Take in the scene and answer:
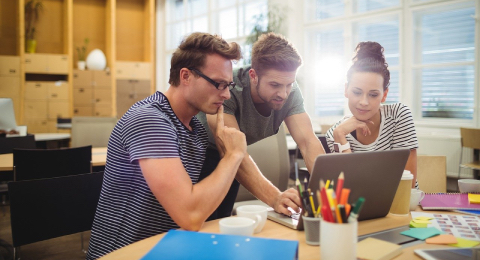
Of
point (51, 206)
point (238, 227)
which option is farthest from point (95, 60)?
point (238, 227)

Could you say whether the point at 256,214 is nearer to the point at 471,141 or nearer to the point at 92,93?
the point at 471,141

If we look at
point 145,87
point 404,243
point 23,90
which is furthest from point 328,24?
point 23,90

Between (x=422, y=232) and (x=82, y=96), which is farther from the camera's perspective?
(x=82, y=96)

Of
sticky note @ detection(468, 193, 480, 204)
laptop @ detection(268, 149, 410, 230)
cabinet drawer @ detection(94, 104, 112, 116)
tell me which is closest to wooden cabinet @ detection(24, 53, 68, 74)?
cabinet drawer @ detection(94, 104, 112, 116)

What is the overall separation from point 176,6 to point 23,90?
3970mm

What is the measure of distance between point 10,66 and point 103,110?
191cm

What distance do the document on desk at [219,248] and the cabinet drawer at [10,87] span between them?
7.99 m

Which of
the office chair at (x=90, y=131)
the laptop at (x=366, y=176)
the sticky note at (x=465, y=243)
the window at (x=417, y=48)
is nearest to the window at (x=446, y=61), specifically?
the window at (x=417, y=48)

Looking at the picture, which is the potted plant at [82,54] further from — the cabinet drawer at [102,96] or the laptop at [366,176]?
the laptop at [366,176]

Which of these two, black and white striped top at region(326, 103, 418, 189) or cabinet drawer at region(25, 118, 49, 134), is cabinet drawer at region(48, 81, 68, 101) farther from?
black and white striped top at region(326, 103, 418, 189)

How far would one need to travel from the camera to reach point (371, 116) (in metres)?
1.72

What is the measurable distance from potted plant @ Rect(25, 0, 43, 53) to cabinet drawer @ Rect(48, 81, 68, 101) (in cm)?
84

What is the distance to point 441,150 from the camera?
4.69 m

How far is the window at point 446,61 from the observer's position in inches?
182
